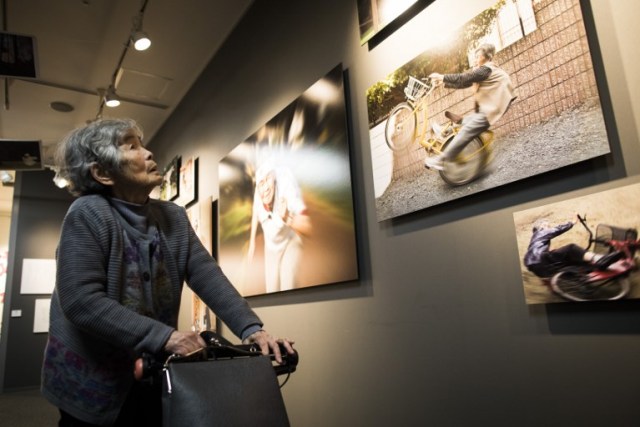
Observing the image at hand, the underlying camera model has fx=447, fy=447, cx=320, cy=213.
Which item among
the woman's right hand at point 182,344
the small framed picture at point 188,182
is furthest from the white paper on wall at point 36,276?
the woman's right hand at point 182,344

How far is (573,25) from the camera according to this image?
1.34m

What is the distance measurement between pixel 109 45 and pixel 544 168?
153 inches

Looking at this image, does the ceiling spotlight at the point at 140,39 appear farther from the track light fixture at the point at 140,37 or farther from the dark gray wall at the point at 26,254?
the dark gray wall at the point at 26,254

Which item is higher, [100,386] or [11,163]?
[11,163]

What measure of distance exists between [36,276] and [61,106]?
2992mm

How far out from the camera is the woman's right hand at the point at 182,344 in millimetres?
1007

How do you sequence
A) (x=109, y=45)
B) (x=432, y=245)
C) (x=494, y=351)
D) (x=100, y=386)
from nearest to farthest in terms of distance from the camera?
1. (x=100, y=386)
2. (x=494, y=351)
3. (x=432, y=245)
4. (x=109, y=45)

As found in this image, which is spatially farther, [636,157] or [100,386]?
[636,157]

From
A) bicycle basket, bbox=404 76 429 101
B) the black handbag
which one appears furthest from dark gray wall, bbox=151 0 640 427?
the black handbag

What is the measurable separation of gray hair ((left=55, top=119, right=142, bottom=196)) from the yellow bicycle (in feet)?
3.59

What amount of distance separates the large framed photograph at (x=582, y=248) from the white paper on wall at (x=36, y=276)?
23.3ft

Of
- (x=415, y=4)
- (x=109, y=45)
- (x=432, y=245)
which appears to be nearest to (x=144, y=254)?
(x=432, y=245)

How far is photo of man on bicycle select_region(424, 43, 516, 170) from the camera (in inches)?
59.9

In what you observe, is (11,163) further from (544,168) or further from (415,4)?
(544,168)
